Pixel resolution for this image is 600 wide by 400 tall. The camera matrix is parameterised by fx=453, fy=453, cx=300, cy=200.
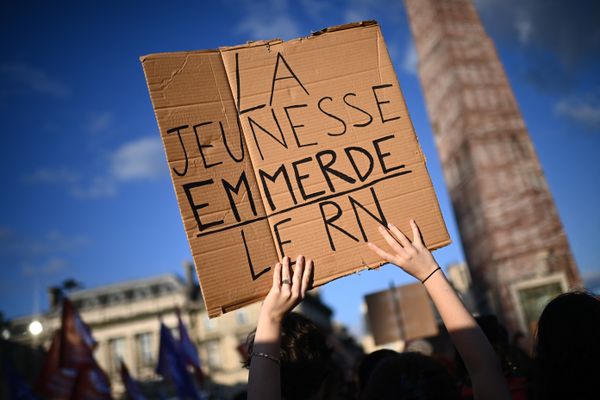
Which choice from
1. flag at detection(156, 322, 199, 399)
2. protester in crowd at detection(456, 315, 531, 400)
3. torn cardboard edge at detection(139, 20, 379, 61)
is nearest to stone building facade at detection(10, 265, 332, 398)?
flag at detection(156, 322, 199, 399)

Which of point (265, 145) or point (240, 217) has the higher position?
point (265, 145)

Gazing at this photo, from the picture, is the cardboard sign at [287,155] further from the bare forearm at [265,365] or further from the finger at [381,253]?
the bare forearm at [265,365]

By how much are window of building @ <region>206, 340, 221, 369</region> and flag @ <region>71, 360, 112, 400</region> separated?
105ft

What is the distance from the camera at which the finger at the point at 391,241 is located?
179 cm

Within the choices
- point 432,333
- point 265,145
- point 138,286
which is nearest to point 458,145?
point 432,333

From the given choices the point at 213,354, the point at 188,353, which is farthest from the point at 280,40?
the point at 213,354

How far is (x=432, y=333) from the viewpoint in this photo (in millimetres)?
8297

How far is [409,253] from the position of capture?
173 centimetres

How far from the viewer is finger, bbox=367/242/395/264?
1.80 meters

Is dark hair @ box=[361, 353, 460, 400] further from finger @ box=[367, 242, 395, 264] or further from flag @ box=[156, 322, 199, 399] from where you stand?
flag @ box=[156, 322, 199, 399]

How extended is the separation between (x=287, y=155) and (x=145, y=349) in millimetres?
43453

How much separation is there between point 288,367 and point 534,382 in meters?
0.96

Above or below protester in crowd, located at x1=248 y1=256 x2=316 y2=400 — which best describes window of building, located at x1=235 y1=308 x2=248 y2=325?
below

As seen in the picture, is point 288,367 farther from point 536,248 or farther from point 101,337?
point 101,337
